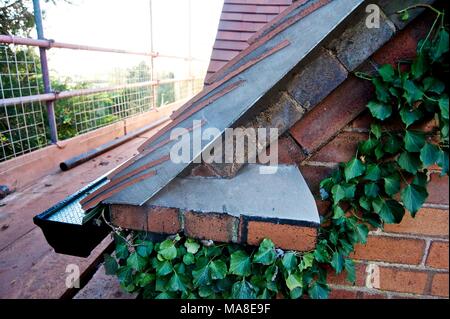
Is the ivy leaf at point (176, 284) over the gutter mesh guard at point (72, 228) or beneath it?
beneath

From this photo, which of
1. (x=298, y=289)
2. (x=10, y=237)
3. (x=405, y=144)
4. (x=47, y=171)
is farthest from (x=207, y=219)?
(x=47, y=171)

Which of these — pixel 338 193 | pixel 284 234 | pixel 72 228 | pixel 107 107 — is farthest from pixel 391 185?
pixel 107 107

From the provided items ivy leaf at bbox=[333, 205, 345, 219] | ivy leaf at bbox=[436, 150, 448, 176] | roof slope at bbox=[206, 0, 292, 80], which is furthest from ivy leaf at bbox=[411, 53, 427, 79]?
roof slope at bbox=[206, 0, 292, 80]

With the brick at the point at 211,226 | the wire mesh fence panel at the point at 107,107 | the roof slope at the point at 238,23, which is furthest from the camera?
the wire mesh fence panel at the point at 107,107

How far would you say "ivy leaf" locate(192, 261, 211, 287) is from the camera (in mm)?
926

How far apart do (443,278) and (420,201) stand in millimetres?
416

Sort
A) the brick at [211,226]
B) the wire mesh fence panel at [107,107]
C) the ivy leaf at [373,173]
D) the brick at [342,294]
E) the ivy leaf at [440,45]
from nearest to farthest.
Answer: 1. the ivy leaf at [440,45]
2. the brick at [211,226]
3. the ivy leaf at [373,173]
4. the brick at [342,294]
5. the wire mesh fence panel at [107,107]

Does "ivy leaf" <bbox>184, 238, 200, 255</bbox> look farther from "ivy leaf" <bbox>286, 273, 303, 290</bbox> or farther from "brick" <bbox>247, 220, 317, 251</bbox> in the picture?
"ivy leaf" <bbox>286, 273, 303, 290</bbox>

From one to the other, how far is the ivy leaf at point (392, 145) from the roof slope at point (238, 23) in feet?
6.74

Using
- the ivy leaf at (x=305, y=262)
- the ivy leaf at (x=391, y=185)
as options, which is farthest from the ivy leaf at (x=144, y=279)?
the ivy leaf at (x=391, y=185)

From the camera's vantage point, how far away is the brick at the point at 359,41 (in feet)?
→ 2.75

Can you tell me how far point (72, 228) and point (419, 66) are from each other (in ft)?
3.83

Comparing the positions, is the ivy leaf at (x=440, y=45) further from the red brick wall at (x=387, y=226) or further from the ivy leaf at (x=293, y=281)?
the ivy leaf at (x=293, y=281)

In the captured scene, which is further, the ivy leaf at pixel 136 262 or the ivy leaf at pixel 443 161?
the ivy leaf at pixel 136 262
